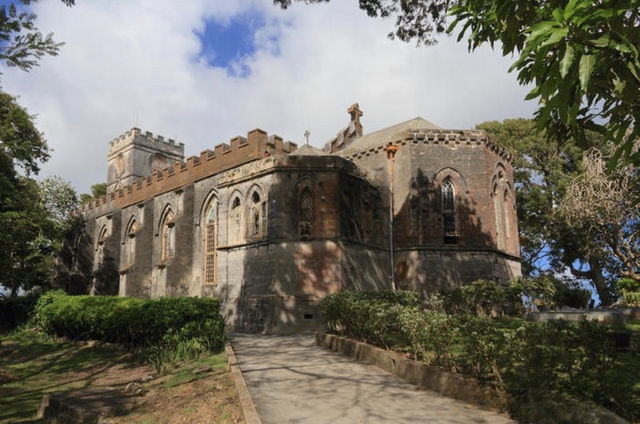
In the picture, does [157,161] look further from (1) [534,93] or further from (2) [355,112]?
(1) [534,93]

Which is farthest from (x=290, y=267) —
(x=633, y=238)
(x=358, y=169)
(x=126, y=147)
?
(x=126, y=147)

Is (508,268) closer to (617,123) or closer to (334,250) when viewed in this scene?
(334,250)

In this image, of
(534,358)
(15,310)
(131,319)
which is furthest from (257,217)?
A: (15,310)

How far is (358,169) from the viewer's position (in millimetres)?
20234

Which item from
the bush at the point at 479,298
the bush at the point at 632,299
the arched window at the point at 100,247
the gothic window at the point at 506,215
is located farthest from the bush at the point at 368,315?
the arched window at the point at 100,247

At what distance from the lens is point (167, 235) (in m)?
30.7

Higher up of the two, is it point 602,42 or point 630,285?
point 602,42

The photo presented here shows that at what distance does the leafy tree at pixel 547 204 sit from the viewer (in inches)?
1108

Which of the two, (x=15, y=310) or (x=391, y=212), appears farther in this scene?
(x=15, y=310)

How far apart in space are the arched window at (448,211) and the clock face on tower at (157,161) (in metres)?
35.6

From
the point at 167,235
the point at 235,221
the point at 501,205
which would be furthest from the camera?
the point at 167,235

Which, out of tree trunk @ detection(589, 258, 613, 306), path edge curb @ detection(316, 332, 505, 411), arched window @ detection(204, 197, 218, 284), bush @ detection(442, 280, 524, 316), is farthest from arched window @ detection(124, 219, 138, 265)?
tree trunk @ detection(589, 258, 613, 306)

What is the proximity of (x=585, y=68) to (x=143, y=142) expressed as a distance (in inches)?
1992

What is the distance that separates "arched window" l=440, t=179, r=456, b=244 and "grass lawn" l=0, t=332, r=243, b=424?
13038 mm
